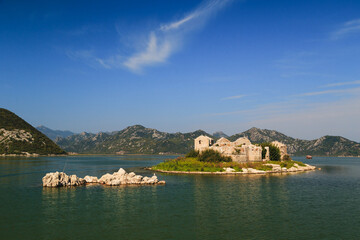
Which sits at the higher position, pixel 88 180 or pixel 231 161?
pixel 231 161

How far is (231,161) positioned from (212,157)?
20.9 feet

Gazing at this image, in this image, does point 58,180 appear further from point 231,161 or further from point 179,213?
point 231,161

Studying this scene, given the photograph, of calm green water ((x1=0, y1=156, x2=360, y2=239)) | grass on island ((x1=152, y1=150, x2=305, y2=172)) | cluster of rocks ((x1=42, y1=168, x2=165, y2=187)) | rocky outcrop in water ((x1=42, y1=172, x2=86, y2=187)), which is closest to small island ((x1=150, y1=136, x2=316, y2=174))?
grass on island ((x1=152, y1=150, x2=305, y2=172))

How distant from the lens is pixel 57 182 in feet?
170

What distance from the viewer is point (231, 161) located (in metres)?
86.2

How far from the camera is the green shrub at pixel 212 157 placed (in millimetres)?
85500

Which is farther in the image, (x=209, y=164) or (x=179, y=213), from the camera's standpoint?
(x=209, y=164)

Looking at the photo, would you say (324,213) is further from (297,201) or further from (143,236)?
(143,236)

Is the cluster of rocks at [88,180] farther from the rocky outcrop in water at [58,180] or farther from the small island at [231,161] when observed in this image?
the small island at [231,161]

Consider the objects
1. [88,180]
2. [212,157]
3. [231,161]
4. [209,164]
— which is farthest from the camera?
[231,161]

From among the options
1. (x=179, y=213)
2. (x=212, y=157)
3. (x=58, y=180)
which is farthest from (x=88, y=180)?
(x=212, y=157)

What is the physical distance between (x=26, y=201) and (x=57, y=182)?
1322 cm

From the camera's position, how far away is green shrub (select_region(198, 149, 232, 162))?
85.5 metres

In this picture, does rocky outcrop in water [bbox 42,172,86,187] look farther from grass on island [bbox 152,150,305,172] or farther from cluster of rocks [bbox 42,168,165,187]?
grass on island [bbox 152,150,305,172]
